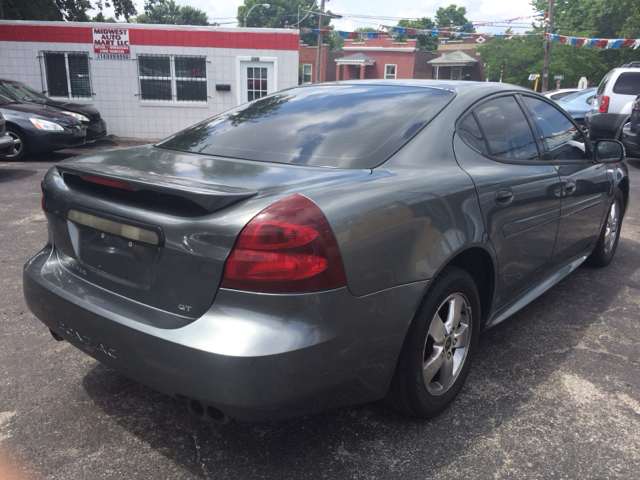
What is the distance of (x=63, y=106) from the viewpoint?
12.2m

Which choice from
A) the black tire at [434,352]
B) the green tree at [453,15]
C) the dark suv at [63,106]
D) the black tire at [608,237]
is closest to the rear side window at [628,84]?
the black tire at [608,237]

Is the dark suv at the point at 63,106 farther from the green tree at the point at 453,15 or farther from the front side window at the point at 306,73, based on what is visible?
the green tree at the point at 453,15

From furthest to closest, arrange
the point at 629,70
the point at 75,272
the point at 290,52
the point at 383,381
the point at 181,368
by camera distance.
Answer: the point at 290,52
the point at 629,70
the point at 75,272
the point at 383,381
the point at 181,368

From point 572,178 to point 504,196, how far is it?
1028mm

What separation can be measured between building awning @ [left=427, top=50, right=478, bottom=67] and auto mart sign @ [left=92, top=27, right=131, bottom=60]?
48.9 m

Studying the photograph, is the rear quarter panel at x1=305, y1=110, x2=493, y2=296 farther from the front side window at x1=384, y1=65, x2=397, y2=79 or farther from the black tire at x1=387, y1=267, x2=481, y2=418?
the front side window at x1=384, y1=65, x2=397, y2=79

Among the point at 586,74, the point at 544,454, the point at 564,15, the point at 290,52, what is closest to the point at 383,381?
the point at 544,454

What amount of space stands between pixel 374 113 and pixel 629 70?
11560mm

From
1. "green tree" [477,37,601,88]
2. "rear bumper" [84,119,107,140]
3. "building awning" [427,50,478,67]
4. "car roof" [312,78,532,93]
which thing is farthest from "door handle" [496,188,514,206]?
"building awning" [427,50,478,67]

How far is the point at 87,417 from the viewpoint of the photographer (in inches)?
96.4

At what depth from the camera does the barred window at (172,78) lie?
15297mm

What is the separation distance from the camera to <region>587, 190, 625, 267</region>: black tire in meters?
Answer: 4.50

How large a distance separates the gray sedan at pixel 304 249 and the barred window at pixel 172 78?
13278mm

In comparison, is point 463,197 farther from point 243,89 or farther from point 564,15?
point 564,15
